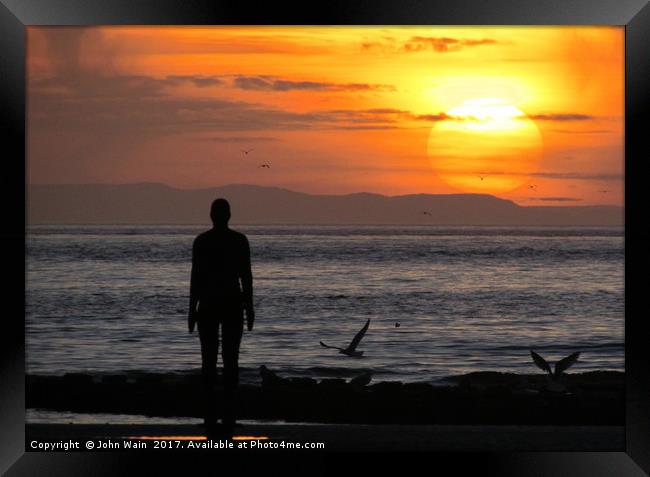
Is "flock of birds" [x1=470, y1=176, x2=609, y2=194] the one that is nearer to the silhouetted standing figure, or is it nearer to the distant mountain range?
the distant mountain range

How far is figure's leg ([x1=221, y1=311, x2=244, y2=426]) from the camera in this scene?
231 inches

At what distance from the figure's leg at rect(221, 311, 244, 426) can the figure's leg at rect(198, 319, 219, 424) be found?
53 millimetres

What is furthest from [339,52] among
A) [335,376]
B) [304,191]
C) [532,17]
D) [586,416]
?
[532,17]

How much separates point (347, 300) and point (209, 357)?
21124mm

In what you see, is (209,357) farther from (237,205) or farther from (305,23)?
(237,205)

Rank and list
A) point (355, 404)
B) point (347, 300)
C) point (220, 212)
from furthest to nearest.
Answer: point (347, 300) → point (355, 404) → point (220, 212)

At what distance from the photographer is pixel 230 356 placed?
590 centimetres

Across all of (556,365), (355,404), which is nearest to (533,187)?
(556,365)

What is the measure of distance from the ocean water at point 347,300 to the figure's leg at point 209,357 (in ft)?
31.1

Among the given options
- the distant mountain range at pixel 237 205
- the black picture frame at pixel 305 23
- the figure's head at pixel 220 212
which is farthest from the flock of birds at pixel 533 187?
the figure's head at pixel 220 212

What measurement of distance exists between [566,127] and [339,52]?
29.5 ft

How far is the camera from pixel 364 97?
35.0 metres

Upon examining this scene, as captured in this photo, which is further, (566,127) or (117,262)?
(566,127)

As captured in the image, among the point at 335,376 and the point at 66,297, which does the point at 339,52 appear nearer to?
Answer: the point at 66,297
